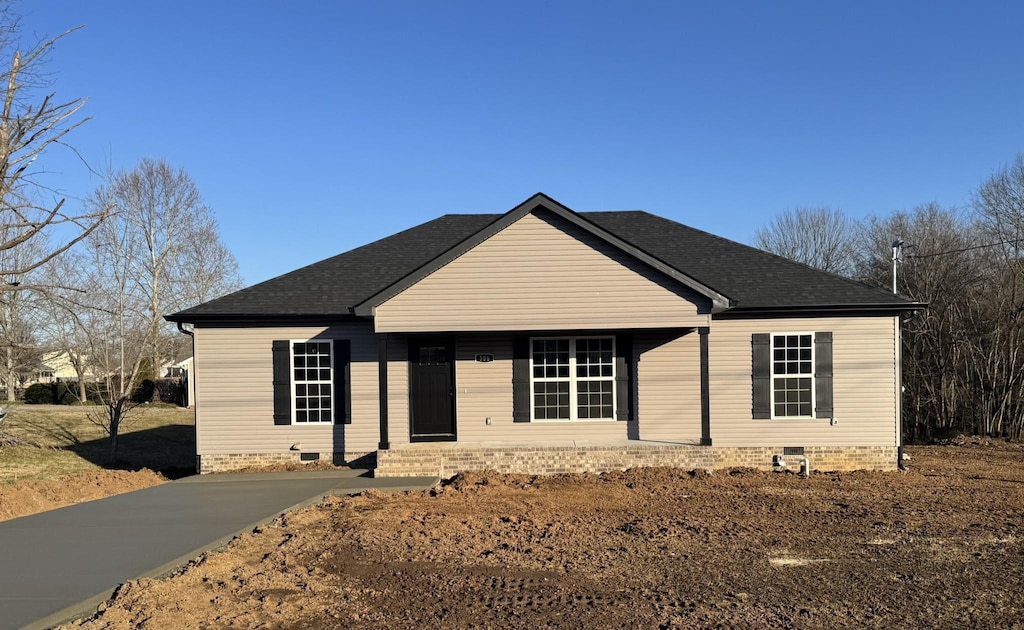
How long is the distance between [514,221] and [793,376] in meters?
6.21

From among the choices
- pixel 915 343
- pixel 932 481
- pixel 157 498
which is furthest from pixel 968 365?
pixel 157 498

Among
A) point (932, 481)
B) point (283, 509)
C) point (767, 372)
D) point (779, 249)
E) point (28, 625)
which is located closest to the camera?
point (28, 625)

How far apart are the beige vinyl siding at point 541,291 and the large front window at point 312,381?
74.7 inches

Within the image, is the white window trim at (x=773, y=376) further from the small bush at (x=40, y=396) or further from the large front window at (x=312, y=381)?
the small bush at (x=40, y=396)

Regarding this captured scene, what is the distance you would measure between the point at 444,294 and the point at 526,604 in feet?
22.3

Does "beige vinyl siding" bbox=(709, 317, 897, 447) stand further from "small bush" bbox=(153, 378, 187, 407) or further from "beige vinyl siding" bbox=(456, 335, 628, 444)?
"small bush" bbox=(153, 378, 187, 407)

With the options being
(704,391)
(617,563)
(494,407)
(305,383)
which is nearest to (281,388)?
(305,383)

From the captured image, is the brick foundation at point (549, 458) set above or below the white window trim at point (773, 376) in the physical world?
below

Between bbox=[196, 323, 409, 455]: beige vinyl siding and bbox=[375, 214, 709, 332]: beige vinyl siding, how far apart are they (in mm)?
1823

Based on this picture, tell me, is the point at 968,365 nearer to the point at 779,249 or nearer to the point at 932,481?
the point at 932,481

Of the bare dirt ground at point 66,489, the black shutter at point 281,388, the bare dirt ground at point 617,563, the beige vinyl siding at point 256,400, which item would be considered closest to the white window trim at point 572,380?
the bare dirt ground at point 617,563

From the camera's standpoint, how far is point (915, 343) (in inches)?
773

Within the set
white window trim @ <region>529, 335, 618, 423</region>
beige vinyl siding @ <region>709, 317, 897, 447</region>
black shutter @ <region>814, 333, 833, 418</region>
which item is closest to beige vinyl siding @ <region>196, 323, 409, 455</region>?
white window trim @ <region>529, 335, 618, 423</region>

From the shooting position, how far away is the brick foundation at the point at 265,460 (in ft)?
40.3
